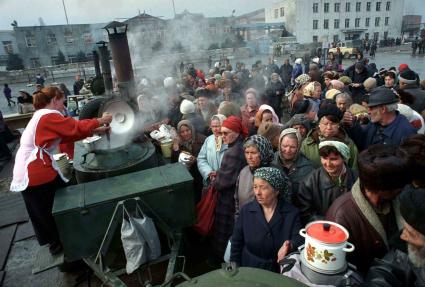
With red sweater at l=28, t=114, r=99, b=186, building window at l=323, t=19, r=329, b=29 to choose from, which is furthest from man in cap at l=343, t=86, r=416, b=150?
building window at l=323, t=19, r=329, b=29

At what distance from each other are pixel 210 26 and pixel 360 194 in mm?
14931

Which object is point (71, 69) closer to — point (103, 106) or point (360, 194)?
point (103, 106)

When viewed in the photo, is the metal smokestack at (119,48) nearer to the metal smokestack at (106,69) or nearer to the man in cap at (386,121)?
the metal smokestack at (106,69)

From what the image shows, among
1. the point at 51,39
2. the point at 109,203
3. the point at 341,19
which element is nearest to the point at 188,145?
the point at 109,203

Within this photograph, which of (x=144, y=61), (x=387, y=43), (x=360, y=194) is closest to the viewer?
(x=360, y=194)

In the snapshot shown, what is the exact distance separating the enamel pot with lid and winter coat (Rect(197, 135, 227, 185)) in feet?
6.68

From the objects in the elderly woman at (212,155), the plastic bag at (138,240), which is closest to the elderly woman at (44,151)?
the plastic bag at (138,240)

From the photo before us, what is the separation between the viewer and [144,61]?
39.7 ft

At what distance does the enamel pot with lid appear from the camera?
1483 mm

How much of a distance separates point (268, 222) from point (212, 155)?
1.53 m

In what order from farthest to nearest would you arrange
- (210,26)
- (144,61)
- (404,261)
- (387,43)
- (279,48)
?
(387,43) < (279,48) < (210,26) < (144,61) < (404,261)

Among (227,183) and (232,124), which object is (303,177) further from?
(232,124)

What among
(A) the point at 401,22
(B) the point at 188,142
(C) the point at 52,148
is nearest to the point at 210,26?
(B) the point at 188,142

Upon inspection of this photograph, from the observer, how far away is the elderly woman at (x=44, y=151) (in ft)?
9.15
